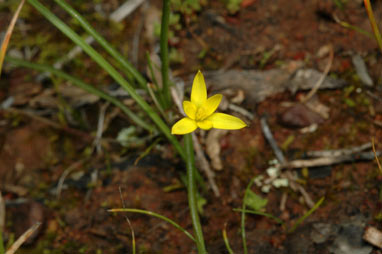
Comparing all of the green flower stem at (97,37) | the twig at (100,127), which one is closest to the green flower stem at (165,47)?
the green flower stem at (97,37)

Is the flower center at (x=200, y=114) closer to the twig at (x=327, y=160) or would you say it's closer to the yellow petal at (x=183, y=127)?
the yellow petal at (x=183, y=127)

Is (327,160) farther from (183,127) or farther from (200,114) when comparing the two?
(183,127)

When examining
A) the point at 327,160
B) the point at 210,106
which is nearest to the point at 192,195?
the point at 210,106

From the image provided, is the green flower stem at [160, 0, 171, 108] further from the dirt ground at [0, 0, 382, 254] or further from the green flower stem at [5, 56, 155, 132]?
the dirt ground at [0, 0, 382, 254]

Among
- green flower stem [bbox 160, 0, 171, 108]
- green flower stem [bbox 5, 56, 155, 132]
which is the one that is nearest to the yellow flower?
green flower stem [bbox 160, 0, 171, 108]

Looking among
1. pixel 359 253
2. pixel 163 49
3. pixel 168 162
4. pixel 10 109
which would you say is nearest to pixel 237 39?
pixel 163 49
